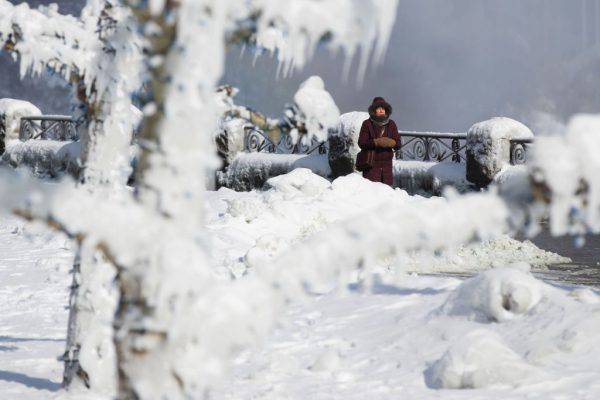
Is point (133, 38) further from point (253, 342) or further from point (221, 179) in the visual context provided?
point (221, 179)

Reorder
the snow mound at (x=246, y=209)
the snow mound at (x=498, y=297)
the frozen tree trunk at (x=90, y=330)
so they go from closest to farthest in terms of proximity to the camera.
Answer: the frozen tree trunk at (x=90, y=330) < the snow mound at (x=498, y=297) < the snow mound at (x=246, y=209)

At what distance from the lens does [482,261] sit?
31.9 ft

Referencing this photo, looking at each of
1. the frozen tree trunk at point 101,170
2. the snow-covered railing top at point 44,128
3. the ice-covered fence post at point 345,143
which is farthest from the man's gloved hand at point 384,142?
the snow-covered railing top at point 44,128

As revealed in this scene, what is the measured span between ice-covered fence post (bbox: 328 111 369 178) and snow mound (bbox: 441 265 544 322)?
356 inches

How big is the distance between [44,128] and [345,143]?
923 centimetres

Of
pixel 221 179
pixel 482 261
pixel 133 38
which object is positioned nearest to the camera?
pixel 133 38

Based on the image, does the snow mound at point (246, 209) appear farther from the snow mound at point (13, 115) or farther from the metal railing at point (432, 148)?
the snow mound at point (13, 115)

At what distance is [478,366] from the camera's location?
4.51 meters

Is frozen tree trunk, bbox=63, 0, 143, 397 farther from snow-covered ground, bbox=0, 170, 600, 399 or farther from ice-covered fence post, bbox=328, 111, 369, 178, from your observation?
ice-covered fence post, bbox=328, 111, 369, 178

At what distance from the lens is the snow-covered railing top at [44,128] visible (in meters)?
19.9

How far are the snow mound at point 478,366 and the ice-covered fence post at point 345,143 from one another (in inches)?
391

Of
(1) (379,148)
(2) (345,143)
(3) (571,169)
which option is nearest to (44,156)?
(2) (345,143)

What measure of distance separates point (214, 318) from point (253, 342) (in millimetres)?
143

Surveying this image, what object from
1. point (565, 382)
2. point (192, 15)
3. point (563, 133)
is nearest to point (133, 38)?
point (192, 15)
